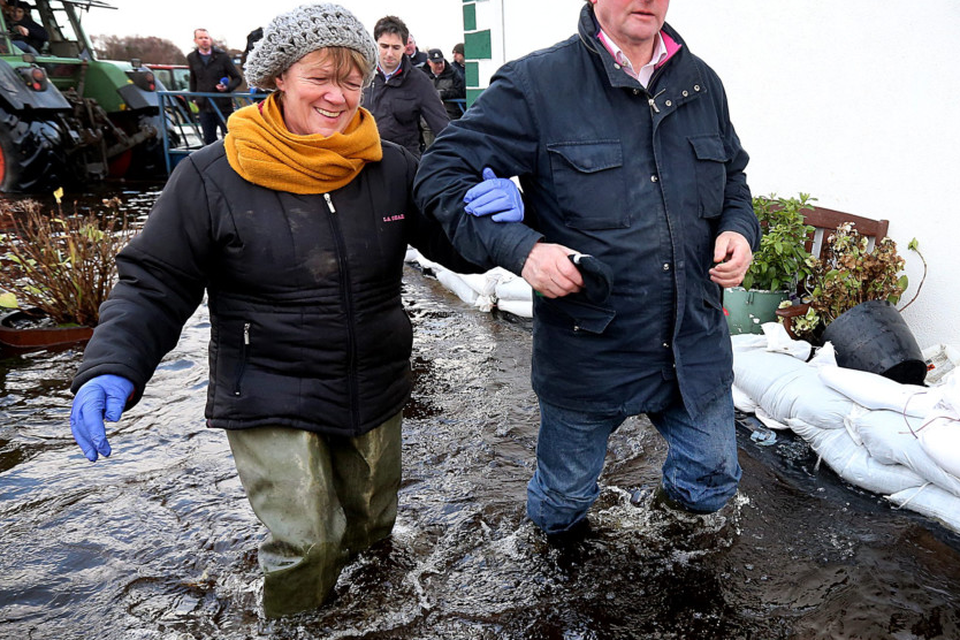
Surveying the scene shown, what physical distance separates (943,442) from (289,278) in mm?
2128

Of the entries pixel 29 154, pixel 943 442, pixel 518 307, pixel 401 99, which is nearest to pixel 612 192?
pixel 943 442

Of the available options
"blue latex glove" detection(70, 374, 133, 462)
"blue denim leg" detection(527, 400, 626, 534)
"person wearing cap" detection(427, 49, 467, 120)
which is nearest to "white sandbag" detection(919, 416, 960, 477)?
"blue denim leg" detection(527, 400, 626, 534)

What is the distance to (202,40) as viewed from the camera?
11.0 meters

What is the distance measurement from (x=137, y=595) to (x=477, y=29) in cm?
551

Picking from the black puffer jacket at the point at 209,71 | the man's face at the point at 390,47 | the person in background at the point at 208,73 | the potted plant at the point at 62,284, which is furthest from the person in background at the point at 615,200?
the black puffer jacket at the point at 209,71

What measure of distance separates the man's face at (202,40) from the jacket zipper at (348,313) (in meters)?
10.2

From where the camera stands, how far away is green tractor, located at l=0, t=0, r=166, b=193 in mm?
9531

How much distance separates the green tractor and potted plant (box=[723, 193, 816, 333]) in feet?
29.7

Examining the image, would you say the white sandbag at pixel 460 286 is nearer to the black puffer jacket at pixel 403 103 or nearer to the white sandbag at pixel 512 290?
the white sandbag at pixel 512 290

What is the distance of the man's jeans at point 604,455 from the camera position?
2.21 metres

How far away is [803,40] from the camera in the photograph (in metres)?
3.79

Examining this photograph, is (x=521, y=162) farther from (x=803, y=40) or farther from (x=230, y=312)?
(x=803, y=40)

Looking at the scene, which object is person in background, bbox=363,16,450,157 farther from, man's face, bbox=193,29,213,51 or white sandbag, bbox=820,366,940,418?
man's face, bbox=193,29,213,51

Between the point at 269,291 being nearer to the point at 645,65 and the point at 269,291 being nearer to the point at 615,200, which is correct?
the point at 615,200
